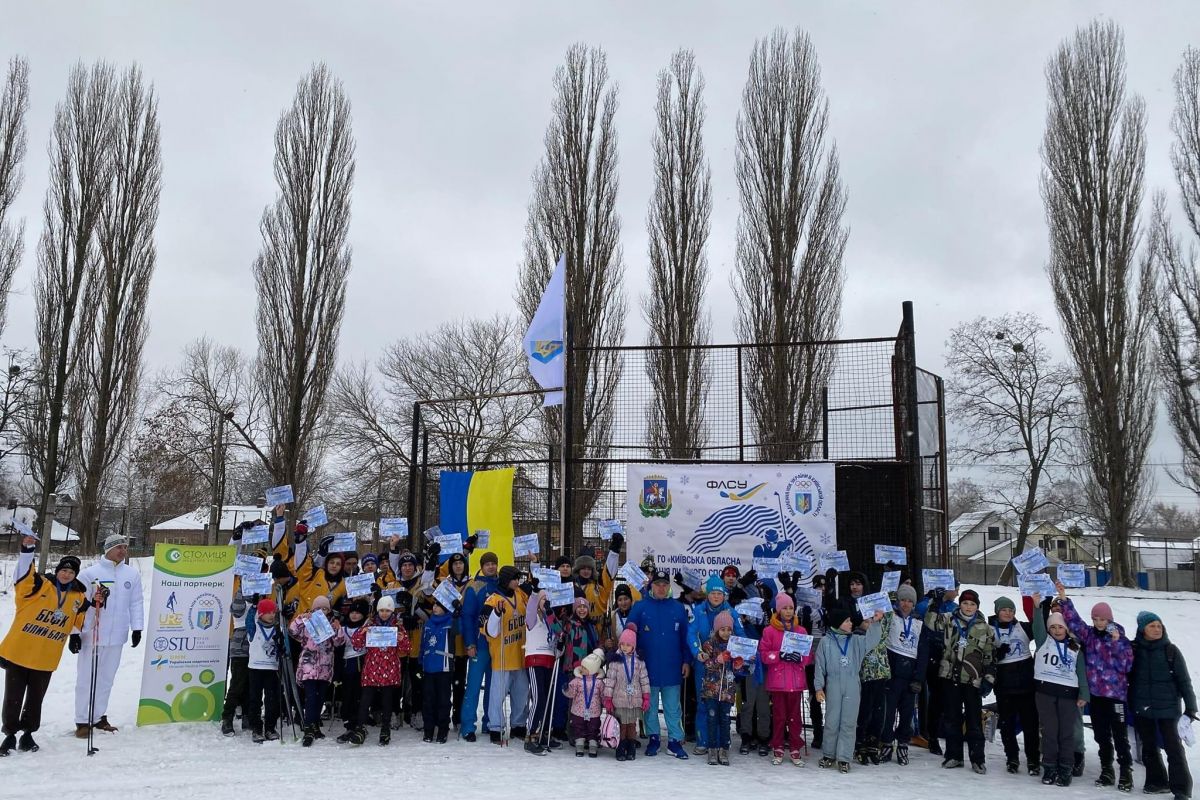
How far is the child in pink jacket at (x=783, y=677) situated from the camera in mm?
7582

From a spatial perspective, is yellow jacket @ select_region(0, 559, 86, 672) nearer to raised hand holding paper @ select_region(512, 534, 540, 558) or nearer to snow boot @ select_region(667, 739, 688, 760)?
raised hand holding paper @ select_region(512, 534, 540, 558)

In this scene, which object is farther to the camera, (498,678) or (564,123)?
(564,123)

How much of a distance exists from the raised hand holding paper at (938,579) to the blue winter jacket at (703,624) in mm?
1810

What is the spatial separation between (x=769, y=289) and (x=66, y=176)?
1862cm

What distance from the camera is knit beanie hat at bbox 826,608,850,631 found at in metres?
7.65

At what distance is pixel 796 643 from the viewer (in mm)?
7453

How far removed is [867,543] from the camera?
9.82 meters

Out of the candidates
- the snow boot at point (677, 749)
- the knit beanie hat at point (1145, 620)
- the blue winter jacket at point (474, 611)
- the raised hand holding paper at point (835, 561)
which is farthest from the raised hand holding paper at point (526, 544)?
the knit beanie hat at point (1145, 620)

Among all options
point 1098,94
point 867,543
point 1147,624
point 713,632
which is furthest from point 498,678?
point 1098,94

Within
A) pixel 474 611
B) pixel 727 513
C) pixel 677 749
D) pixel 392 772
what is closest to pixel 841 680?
pixel 677 749

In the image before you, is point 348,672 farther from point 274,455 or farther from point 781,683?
point 274,455

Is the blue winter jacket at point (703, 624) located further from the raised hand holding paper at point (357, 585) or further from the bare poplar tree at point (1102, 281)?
the bare poplar tree at point (1102, 281)

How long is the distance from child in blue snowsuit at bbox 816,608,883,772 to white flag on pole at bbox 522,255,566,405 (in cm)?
451

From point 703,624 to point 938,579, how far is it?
7.43 feet
